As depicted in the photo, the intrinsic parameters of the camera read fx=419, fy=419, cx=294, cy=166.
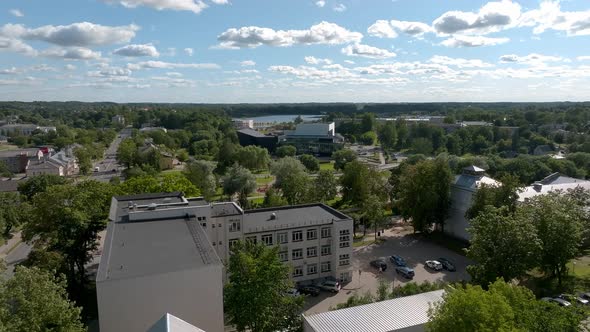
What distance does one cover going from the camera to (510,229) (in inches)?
1036

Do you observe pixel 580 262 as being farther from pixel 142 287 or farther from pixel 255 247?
pixel 142 287

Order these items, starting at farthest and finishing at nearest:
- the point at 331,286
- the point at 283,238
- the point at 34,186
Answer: the point at 34,186 → the point at 283,238 → the point at 331,286

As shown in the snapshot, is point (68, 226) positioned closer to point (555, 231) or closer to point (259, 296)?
point (259, 296)

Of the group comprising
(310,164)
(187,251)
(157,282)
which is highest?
(187,251)

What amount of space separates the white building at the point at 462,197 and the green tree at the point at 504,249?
14.6 metres

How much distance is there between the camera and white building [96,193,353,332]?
66.4 ft

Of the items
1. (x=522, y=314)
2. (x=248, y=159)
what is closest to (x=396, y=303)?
(x=522, y=314)

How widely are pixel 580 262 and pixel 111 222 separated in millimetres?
37994

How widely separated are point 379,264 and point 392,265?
1.50 m

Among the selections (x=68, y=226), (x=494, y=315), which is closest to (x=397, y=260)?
(x=494, y=315)

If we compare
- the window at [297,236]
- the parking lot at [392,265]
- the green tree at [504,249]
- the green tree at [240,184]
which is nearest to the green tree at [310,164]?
the green tree at [240,184]

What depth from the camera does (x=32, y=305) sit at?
16.4 meters

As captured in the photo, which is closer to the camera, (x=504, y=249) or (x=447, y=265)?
(x=504, y=249)

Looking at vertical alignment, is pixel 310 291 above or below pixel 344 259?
below
